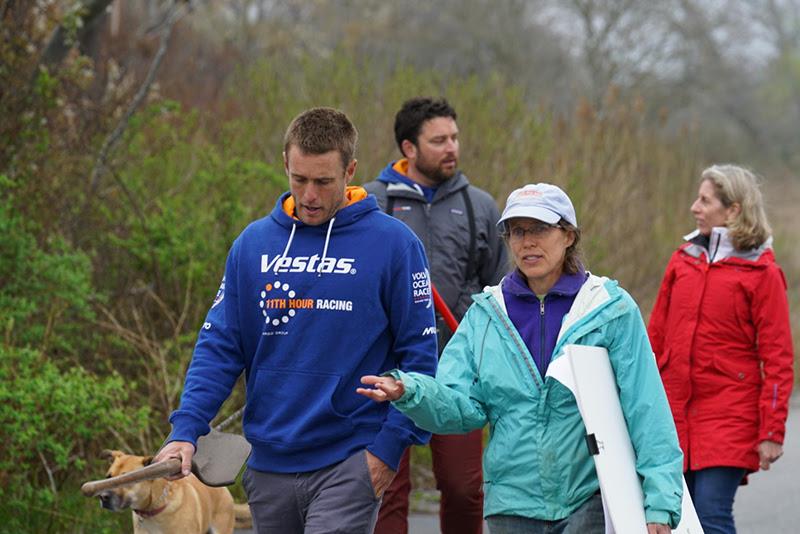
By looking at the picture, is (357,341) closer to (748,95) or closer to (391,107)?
(391,107)

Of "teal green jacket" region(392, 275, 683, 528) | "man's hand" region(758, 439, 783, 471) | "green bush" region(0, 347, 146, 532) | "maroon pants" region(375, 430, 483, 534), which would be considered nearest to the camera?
"teal green jacket" region(392, 275, 683, 528)

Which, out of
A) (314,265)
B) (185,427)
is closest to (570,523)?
(314,265)

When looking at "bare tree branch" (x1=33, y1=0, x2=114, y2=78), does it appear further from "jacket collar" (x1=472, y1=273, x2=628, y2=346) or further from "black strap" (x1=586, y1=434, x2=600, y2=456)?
"black strap" (x1=586, y1=434, x2=600, y2=456)

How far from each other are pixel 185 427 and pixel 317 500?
1.51 feet

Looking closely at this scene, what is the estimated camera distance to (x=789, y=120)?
5219 cm

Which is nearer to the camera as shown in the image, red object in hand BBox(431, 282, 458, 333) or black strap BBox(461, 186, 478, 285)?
red object in hand BBox(431, 282, 458, 333)

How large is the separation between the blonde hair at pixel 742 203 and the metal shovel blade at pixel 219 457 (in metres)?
2.79

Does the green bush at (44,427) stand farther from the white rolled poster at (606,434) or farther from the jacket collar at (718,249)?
the white rolled poster at (606,434)

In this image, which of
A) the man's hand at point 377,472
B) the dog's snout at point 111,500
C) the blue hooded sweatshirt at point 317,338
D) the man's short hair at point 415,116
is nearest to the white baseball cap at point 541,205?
the blue hooded sweatshirt at point 317,338

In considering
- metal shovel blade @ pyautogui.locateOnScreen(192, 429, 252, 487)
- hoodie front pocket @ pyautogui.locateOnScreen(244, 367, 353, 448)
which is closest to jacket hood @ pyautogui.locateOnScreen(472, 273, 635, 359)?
hoodie front pocket @ pyautogui.locateOnScreen(244, 367, 353, 448)

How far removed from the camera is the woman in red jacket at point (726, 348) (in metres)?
6.19

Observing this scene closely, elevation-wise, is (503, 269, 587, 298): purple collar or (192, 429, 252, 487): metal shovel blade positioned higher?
(503, 269, 587, 298): purple collar

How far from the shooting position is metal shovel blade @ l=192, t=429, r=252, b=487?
176 inches

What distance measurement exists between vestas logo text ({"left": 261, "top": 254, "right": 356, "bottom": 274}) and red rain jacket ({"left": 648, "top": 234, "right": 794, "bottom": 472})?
2.42 meters
